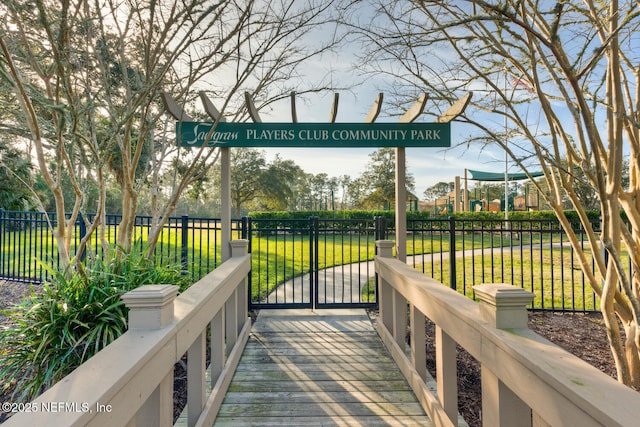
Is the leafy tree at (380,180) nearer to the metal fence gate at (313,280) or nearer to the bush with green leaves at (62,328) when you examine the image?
the metal fence gate at (313,280)

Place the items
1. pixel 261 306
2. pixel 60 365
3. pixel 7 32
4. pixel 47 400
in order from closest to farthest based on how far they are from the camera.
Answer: pixel 47 400 → pixel 60 365 → pixel 7 32 → pixel 261 306

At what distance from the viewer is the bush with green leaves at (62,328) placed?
2291 millimetres

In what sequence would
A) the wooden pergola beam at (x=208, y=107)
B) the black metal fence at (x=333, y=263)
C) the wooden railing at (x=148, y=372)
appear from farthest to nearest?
the black metal fence at (x=333, y=263), the wooden pergola beam at (x=208, y=107), the wooden railing at (x=148, y=372)

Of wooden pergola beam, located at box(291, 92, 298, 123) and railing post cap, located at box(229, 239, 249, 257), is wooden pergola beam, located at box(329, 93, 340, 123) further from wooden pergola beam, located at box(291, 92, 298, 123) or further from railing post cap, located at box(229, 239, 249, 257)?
railing post cap, located at box(229, 239, 249, 257)

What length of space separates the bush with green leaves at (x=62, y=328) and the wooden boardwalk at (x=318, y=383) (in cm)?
114

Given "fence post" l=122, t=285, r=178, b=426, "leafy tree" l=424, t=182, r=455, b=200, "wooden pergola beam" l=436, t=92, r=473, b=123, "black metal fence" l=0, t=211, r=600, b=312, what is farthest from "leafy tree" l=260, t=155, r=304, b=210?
"leafy tree" l=424, t=182, r=455, b=200

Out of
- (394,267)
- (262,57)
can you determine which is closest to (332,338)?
(394,267)

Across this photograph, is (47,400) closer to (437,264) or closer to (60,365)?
(60,365)

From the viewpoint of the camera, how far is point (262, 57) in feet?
11.8

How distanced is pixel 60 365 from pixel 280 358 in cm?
181

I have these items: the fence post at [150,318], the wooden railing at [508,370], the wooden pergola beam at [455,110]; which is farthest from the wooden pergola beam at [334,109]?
the fence post at [150,318]

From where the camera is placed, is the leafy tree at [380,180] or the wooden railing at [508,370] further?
the leafy tree at [380,180]

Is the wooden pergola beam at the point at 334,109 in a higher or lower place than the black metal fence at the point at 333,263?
higher

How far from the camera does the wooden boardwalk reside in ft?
7.47
